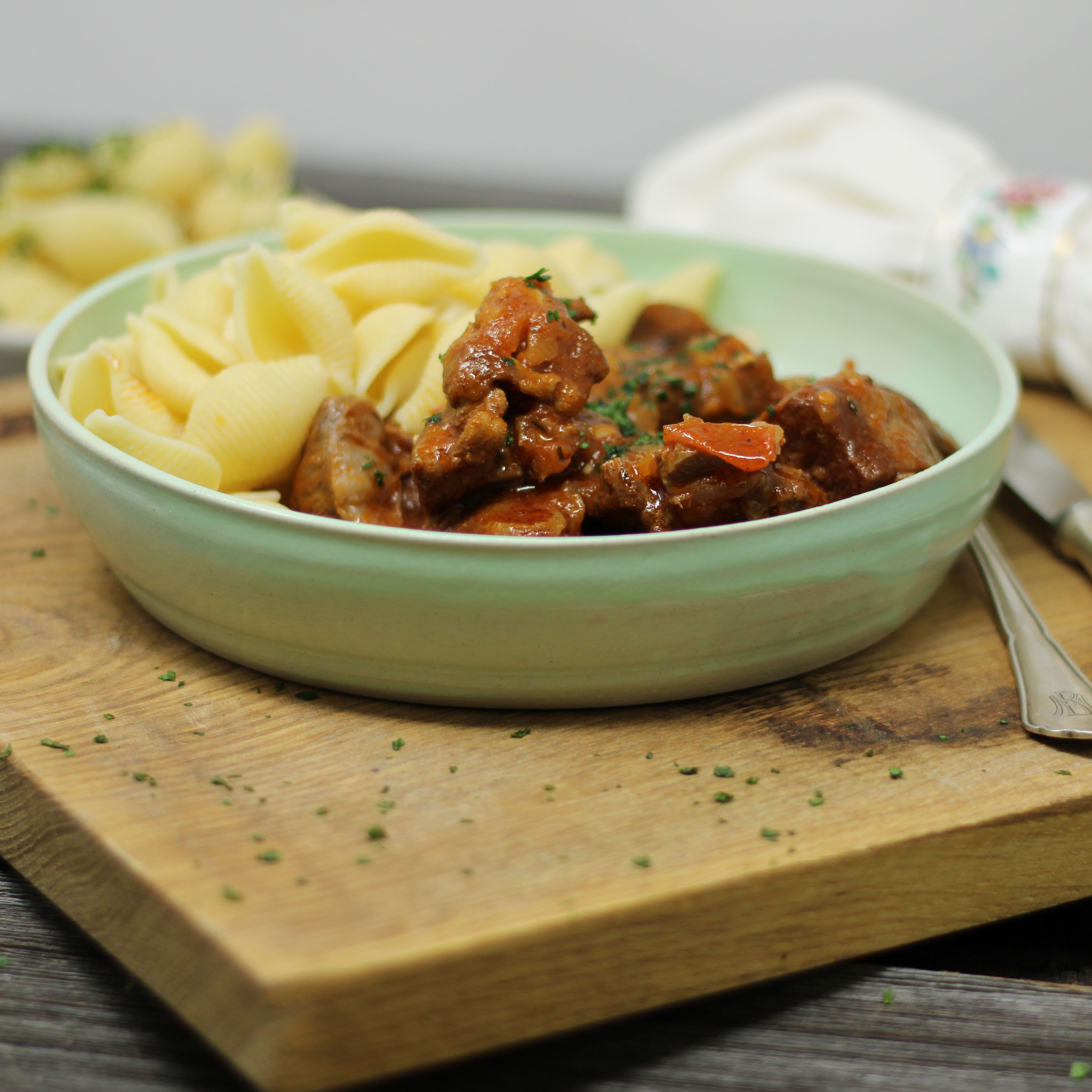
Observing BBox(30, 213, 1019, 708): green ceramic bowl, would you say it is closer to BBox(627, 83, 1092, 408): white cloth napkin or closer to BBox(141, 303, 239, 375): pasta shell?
BBox(141, 303, 239, 375): pasta shell

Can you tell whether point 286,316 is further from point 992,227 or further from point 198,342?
point 992,227

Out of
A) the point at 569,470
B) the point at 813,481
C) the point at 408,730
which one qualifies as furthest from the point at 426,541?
the point at 813,481

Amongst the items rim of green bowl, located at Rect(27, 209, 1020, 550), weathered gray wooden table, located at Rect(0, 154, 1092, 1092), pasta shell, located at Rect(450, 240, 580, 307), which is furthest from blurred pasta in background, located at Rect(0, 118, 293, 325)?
weathered gray wooden table, located at Rect(0, 154, 1092, 1092)

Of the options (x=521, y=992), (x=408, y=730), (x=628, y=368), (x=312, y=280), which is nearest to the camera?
(x=521, y=992)

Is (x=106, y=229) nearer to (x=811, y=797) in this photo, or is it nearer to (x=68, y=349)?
(x=68, y=349)

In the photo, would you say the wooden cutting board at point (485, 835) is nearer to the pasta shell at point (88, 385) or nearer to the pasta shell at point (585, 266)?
the pasta shell at point (88, 385)

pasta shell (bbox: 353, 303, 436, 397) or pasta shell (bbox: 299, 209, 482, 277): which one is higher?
pasta shell (bbox: 299, 209, 482, 277)
